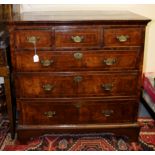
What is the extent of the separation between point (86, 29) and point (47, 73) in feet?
1.34

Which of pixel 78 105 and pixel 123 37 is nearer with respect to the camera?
pixel 123 37

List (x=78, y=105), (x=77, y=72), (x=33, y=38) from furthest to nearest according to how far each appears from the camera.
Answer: (x=78, y=105)
(x=77, y=72)
(x=33, y=38)

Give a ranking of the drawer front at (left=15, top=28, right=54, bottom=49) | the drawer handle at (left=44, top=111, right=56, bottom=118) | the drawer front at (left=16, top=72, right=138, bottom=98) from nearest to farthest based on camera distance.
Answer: the drawer front at (left=15, top=28, right=54, bottom=49), the drawer front at (left=16, top=72, right=138, bottom=98), the drawer handle at (left=44, top=111, right=56, bottom=118)

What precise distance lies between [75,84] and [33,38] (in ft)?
1.43

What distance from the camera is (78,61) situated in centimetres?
159

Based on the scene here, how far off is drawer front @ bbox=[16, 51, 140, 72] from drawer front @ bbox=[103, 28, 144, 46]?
2.5 inches

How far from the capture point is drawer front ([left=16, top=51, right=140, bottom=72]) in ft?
5.14

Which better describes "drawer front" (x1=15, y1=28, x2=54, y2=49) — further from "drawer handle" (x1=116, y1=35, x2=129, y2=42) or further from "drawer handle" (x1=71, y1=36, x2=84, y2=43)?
"drawer handle" (x1=116, y1=35, x2=129, y2=42)

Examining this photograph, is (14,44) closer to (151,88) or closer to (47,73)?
(47,73)

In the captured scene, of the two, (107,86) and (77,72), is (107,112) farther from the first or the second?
(77,72)

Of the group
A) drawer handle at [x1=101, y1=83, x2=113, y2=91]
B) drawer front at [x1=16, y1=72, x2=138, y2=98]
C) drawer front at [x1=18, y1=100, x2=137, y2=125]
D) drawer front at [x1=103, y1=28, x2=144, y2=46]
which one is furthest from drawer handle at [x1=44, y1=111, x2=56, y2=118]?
drawer front at [x1=103, y1=28, x2=144, y2=46]

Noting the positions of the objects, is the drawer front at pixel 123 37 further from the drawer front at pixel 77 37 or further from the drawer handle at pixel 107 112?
the drawer handle at pixel 107 112

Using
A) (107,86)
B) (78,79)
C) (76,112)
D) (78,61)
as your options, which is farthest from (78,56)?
(76,112)
